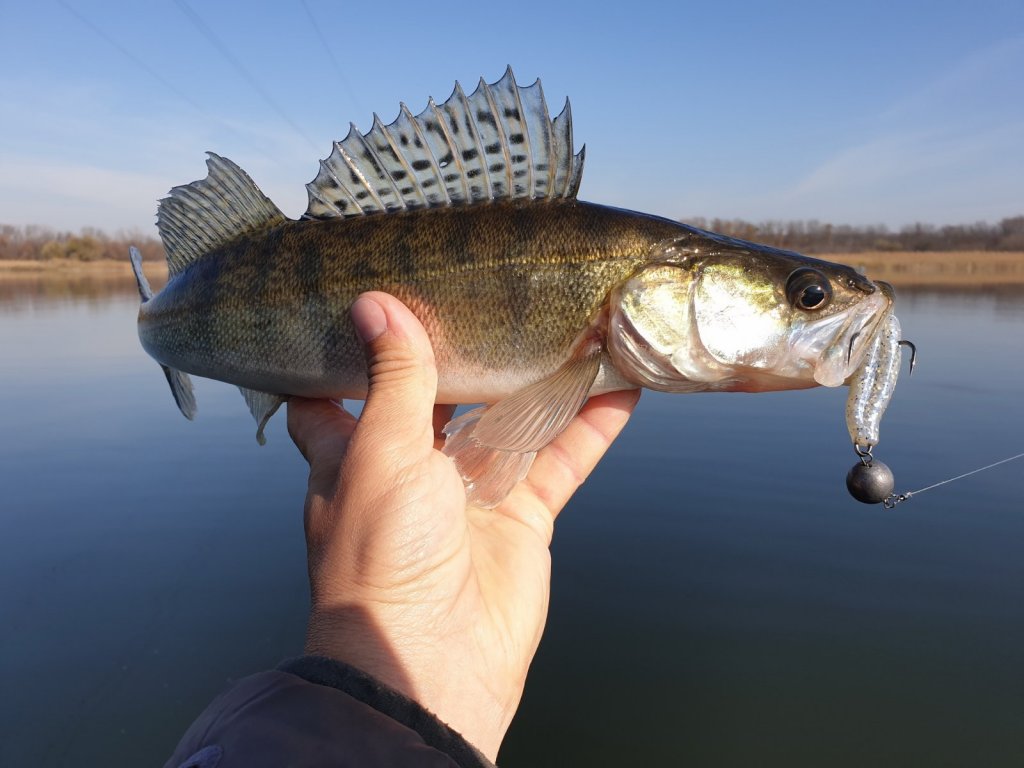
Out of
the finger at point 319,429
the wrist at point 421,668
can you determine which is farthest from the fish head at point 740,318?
the wrist at point 421,668

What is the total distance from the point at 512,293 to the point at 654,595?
4274 mm

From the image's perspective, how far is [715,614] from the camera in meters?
6.10

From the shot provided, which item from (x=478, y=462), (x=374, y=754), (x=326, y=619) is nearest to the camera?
(x=374, y=754)

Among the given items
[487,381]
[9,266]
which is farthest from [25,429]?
[9,266]

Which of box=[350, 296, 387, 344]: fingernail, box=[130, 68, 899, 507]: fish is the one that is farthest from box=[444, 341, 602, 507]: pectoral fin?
box=[350, 296, 387, 344]: fingernail

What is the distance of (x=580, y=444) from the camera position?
12.5 feet

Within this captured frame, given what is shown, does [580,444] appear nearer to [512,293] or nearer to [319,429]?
[512,293]

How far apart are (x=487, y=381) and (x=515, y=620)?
3.74 ft

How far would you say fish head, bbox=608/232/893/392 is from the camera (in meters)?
2.98

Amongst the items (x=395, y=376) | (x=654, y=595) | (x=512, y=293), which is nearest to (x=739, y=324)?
(x=512, y=293)

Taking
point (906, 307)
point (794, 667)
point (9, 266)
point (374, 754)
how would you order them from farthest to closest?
point (9, 266)
point (906, 307)
point (794, 667)
point (374, 754)

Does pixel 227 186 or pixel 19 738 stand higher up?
pixel 227 186

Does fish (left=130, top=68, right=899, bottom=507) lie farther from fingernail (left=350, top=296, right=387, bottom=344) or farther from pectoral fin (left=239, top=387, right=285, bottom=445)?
fingernail (left=350, top=296, right=387, bottom=344)

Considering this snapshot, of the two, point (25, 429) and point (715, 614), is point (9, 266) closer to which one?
point (25, 429)
